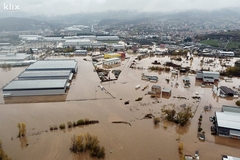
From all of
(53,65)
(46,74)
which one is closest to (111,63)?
(53,65)

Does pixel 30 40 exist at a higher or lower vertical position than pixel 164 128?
higher

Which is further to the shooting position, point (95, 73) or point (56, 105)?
point (95, 73)

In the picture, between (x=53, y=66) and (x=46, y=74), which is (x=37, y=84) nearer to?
(x=46, y=74)

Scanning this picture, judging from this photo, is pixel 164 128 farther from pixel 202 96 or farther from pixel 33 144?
pixel 33 144

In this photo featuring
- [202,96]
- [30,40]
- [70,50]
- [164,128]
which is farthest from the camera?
[30,40]

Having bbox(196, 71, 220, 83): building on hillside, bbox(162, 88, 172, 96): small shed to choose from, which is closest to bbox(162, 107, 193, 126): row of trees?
bbox(162, 88, 172, 96): small shed

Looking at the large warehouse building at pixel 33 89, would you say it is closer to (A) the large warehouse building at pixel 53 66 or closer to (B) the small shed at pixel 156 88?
(A) the large warehouse building at pixel 53 66

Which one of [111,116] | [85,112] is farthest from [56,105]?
[111,116]
